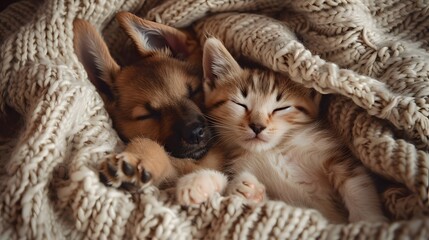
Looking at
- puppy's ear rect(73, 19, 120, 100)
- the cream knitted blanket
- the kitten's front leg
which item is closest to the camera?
the cream knitted blanket

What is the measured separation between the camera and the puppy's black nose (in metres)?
1.27

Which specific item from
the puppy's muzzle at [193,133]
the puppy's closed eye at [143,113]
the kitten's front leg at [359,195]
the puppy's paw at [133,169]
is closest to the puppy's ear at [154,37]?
the puppy's closed eye at [143,113]

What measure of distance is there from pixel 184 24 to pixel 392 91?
28.9 inches

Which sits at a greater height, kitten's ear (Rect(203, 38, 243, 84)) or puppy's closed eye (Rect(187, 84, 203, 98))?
kitten's ear (Rect(203, 38, 243, 84))

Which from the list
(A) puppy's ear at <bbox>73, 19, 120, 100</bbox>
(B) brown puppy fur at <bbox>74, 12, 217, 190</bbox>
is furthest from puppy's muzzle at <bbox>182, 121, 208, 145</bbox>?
(A) puppy's ear at <bbox>73, 19, 120, 100</bbox>

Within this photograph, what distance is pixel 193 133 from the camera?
126 cm

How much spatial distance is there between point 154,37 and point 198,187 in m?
0.73

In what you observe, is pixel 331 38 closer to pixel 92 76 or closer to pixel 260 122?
pixel 260 122

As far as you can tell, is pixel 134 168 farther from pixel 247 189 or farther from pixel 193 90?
pixel 193 90

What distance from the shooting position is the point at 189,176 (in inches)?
42.7

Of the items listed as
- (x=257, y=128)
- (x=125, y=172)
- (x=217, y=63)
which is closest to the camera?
(x=125, y=172)

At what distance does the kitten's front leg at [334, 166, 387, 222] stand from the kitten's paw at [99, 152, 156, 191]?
512mm

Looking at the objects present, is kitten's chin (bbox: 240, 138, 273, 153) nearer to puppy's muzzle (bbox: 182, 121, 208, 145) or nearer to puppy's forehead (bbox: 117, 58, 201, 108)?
puppy's muzzle (bbox: 182, 121, 208, 145)

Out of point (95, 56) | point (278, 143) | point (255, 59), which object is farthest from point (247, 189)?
point (95, 56)
